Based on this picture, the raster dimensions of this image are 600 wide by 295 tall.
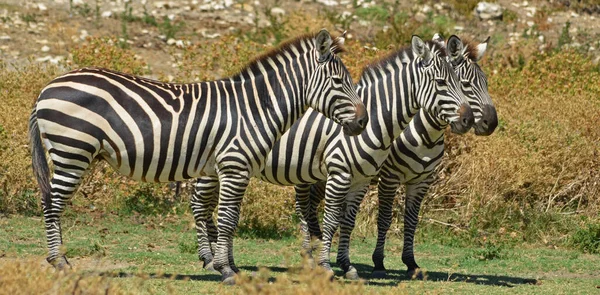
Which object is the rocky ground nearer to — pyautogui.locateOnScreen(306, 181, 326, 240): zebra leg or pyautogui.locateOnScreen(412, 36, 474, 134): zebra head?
pyautogui.locateOnScreen(306, 181, 326, 240): zebra leg

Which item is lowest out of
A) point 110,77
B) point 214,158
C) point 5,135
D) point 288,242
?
point 288,242

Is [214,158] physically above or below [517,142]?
above

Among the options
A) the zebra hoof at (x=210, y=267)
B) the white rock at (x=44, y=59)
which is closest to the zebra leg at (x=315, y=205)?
the zebra hoof at (x=210, y=267)

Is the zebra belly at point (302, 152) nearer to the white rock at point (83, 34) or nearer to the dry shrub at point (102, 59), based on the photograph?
the dry shrub at point (102, 59)

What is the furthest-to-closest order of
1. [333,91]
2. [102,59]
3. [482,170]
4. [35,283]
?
[102,59], [482,170], [333,91], [35,283]

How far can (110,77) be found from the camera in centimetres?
1020

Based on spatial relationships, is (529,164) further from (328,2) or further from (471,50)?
(328,2)

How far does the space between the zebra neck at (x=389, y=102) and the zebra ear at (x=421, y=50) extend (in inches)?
8.8

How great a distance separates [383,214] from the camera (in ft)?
38.9

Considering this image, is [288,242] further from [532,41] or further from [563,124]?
[532,41]

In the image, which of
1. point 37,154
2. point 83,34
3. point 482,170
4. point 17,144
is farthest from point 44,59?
point 37,154

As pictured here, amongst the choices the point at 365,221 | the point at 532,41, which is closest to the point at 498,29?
the point at 532,41

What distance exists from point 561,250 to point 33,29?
1444 centimetres

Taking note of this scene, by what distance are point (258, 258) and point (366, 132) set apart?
2490 millimetres
